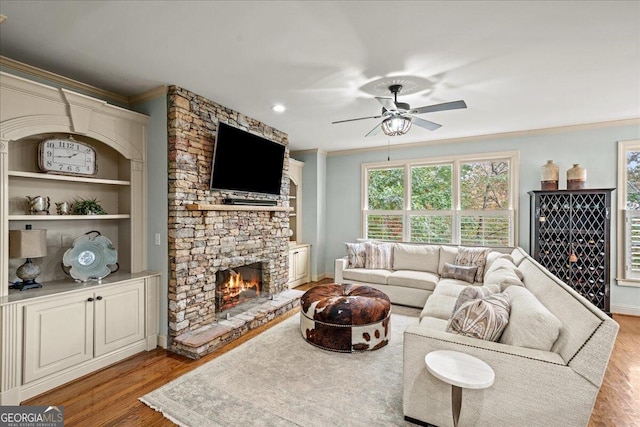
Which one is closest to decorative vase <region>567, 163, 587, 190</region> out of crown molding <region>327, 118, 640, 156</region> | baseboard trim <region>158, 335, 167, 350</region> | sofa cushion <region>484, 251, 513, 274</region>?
crown molding <region>327, 118, 640, 156</region>

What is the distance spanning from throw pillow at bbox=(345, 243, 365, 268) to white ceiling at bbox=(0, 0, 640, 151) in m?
2.55

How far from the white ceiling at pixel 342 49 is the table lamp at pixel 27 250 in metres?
1.51

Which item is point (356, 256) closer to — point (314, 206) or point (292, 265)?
point (292, 265)

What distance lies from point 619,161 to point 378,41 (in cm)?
442

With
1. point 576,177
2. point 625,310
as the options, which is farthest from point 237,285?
point 625,310

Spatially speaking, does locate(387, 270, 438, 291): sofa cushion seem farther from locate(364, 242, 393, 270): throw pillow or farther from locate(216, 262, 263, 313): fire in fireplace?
locate(216, 262, 263, 313): fire in fireplace

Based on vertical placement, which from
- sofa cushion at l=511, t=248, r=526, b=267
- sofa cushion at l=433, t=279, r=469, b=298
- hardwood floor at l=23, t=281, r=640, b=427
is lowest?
hardwood floor at l=23, t=281, r=640, b=427

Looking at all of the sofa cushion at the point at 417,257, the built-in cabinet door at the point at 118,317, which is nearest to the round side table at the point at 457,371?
the built-in cabinet door at the point at 118,317

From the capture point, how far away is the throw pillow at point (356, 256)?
531cm

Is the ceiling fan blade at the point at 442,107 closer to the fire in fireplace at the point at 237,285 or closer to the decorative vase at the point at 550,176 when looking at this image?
the decorative vase at the point at 550,176

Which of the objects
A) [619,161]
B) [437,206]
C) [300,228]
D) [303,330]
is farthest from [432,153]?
[303,330]

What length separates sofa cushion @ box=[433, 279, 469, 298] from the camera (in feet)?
12.0

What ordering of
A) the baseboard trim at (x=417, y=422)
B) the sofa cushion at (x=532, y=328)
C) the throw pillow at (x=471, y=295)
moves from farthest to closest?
the throw pillow at (x=471, y=295), the baseboard trim at (x=417, y=422), the sofa cushion at (x=532, y=328)

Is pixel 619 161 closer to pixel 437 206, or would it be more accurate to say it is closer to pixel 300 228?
pixel 437 206
